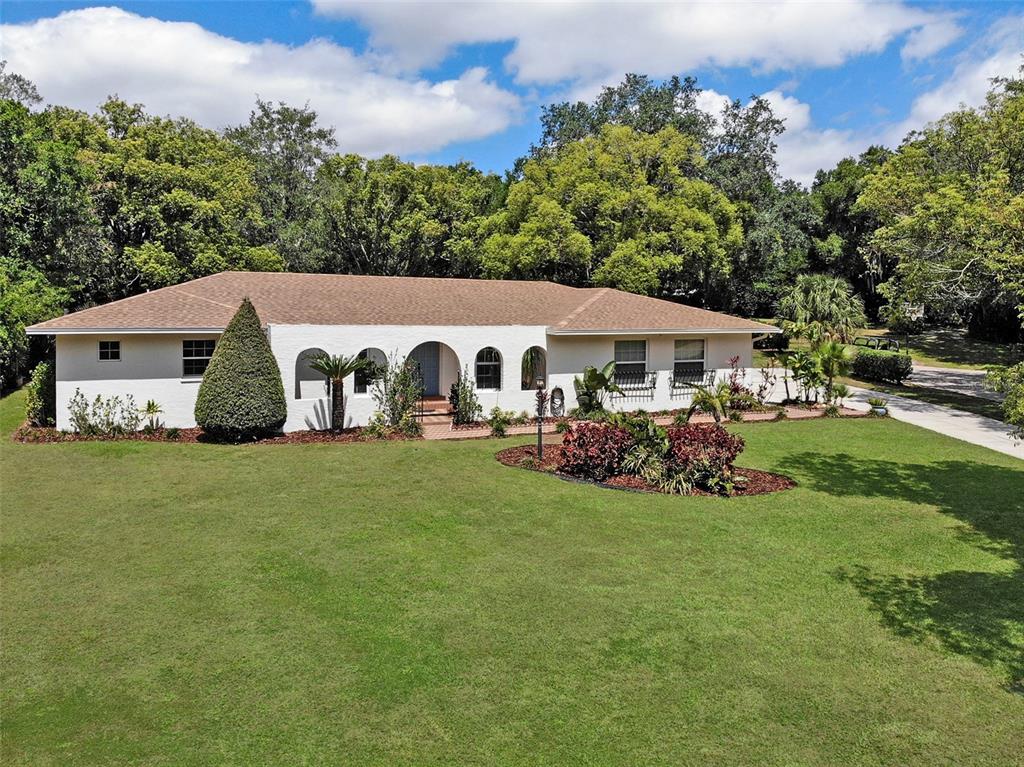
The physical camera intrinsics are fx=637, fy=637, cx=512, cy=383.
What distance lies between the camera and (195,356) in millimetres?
17516

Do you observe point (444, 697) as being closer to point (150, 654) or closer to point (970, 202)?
point (150, 654)

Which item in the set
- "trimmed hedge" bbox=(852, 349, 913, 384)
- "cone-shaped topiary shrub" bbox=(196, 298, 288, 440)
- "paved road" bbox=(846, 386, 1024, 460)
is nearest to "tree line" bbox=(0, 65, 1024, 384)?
"trimmed hedge" bbox=(852, 349, 913, 384)

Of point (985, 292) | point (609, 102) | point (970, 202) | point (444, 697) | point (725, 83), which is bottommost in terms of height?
point (444, 697)

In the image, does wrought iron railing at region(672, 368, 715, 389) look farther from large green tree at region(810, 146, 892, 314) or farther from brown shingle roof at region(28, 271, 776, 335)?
large green tree at region(810, 146, 892, 314)

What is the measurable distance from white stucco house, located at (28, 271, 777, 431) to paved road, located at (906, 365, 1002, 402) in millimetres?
10627

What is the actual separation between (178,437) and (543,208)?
20.0 metres

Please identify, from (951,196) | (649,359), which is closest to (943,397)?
(951,196)

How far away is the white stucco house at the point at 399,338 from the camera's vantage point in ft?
55.1

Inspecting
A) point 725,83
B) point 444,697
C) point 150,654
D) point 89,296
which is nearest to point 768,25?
point 444,697

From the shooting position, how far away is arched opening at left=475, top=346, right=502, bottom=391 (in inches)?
795

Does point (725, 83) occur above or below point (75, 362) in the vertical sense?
above

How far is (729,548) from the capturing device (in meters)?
8.88

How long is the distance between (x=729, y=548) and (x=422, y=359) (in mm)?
14413

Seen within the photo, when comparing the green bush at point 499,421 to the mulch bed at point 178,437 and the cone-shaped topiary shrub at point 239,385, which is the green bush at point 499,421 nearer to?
the mulch bed at point 178,437
